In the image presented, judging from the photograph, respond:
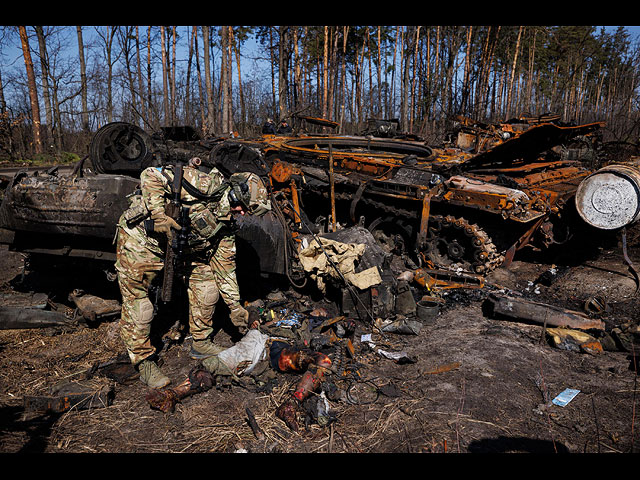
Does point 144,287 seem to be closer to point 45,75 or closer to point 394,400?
point 394,400

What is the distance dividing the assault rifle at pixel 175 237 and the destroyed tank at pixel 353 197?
1158 millimetres

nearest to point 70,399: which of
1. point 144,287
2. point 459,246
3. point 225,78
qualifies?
point 144,287

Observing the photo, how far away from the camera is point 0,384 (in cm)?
347

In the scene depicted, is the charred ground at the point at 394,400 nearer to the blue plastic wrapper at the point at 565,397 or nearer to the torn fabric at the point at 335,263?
the blue plastic wrapper at the point at 565,397

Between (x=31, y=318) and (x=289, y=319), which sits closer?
(x=31, y=318)

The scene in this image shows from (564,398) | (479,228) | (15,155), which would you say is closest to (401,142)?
(479,228)

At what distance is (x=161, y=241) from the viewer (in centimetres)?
370

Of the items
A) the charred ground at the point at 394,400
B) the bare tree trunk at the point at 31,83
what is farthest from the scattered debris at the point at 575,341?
the bare tree trunk at the point at 31,83

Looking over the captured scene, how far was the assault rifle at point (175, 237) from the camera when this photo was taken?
11.5ft

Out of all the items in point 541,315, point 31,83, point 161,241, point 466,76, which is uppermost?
point 466,76

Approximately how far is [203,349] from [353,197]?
403 cm

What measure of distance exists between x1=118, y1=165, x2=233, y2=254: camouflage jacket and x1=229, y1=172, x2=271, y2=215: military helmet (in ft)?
0.32

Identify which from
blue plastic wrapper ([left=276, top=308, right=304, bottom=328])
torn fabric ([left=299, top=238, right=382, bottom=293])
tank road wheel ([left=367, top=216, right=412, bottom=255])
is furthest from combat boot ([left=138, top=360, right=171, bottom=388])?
tank road wheel ([left=367, top=216, right=412, bottom=255])

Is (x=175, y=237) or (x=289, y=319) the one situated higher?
(x=175, y=237)
